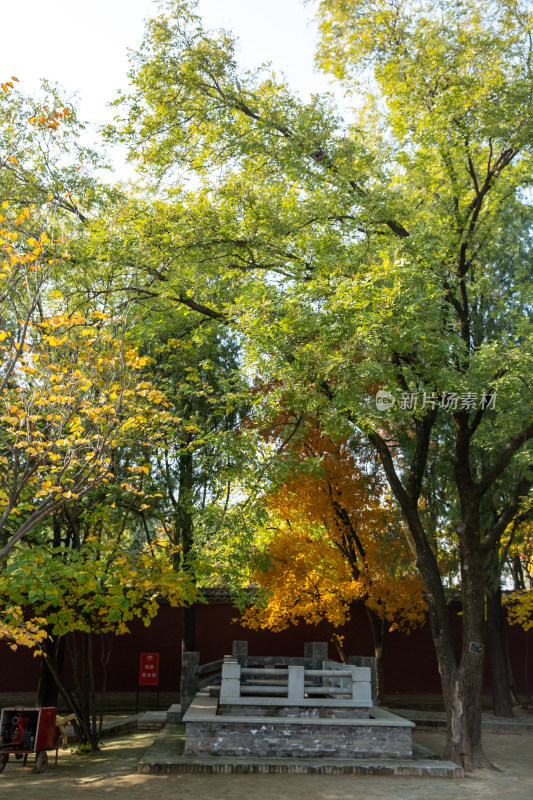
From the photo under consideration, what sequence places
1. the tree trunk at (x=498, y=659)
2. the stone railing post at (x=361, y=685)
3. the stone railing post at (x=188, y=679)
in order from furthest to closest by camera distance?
the tree trunk at (x=498, y=659) → the stone railing post at (x=188, y=679) → the stone railing post at (x=361, y=685)

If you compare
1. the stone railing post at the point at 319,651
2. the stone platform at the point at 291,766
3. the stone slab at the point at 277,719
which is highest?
the stone railing post at the point at 319,651

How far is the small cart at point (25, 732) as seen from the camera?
8508 millimetres

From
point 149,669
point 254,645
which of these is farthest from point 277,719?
point 254,645

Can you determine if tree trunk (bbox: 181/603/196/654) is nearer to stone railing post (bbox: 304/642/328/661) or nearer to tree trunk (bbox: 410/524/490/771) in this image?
stone railing post (bbox: 304/642/328/661)

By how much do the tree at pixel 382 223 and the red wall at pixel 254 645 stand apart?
22.6 feet

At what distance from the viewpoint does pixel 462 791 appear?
816cm

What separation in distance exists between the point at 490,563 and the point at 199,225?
8864 millimetres

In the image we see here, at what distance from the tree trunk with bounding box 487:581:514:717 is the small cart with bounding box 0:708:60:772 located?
9.56 meters

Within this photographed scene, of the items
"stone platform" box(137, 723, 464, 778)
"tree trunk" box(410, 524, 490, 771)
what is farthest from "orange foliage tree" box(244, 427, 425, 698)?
"stone platform" box(137, 723, 464, 778)

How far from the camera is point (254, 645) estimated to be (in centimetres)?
1636

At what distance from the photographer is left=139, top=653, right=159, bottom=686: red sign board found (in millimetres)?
14773

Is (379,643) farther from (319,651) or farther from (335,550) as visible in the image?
(335,550)

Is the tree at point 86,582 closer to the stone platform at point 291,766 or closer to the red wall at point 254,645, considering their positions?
the stone platform at point 291,766

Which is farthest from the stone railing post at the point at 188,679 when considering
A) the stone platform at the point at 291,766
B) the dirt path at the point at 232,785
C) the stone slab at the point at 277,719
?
the stone platform at the point at 291,766
